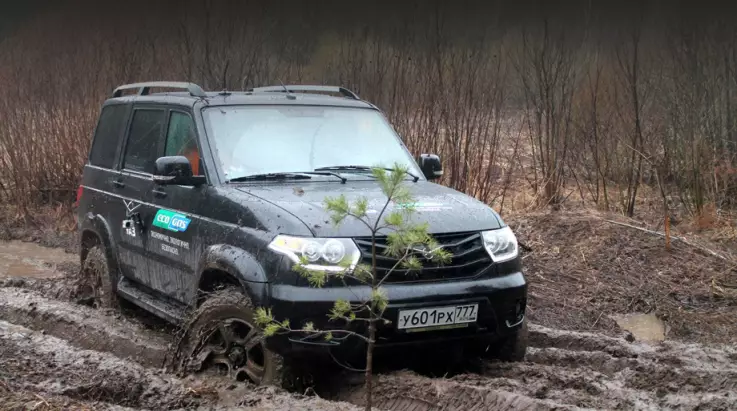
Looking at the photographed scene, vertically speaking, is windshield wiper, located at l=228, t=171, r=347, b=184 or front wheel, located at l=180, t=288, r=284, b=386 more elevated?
windshield wiper, located at l=228, t=171, r=347, b=184

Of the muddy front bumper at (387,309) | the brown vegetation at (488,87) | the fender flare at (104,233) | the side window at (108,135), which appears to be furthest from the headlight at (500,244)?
the brown vegetation at (488,87)

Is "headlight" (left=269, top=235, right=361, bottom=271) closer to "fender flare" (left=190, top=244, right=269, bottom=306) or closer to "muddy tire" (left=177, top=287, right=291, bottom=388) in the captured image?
"fender flare" (left=190, top=244, right=269, bottom=306)

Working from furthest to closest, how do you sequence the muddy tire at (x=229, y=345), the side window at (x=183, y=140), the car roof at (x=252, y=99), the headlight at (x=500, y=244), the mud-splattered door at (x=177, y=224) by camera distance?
1. the car roof at (x=252, y=99)
2. the side window at (x=183, y=140)
3. the mud-splattered door at (x=177, y=224)
4. the headlight at (x=500, y=244)
5. the muddy tire at (x=229, y=345)

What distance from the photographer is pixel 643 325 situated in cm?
722

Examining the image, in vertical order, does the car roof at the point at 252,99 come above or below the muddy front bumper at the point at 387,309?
above

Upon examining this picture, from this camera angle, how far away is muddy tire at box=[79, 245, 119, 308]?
652 cm

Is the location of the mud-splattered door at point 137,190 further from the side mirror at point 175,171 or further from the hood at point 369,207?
the hood at point 369,207

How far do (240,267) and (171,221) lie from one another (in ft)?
3.81

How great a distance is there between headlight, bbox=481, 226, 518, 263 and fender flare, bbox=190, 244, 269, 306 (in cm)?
137

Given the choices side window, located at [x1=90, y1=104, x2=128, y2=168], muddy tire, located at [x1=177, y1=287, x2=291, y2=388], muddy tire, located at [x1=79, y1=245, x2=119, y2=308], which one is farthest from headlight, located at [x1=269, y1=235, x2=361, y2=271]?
side window, located at [x1=90, y1=104, x2=128, y2=168]

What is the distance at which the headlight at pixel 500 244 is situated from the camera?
4.77m

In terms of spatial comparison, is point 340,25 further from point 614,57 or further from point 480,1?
point 614,57

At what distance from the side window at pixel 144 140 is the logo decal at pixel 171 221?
48 cm

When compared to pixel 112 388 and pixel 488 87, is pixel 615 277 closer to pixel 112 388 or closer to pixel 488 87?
pixel 488 87
